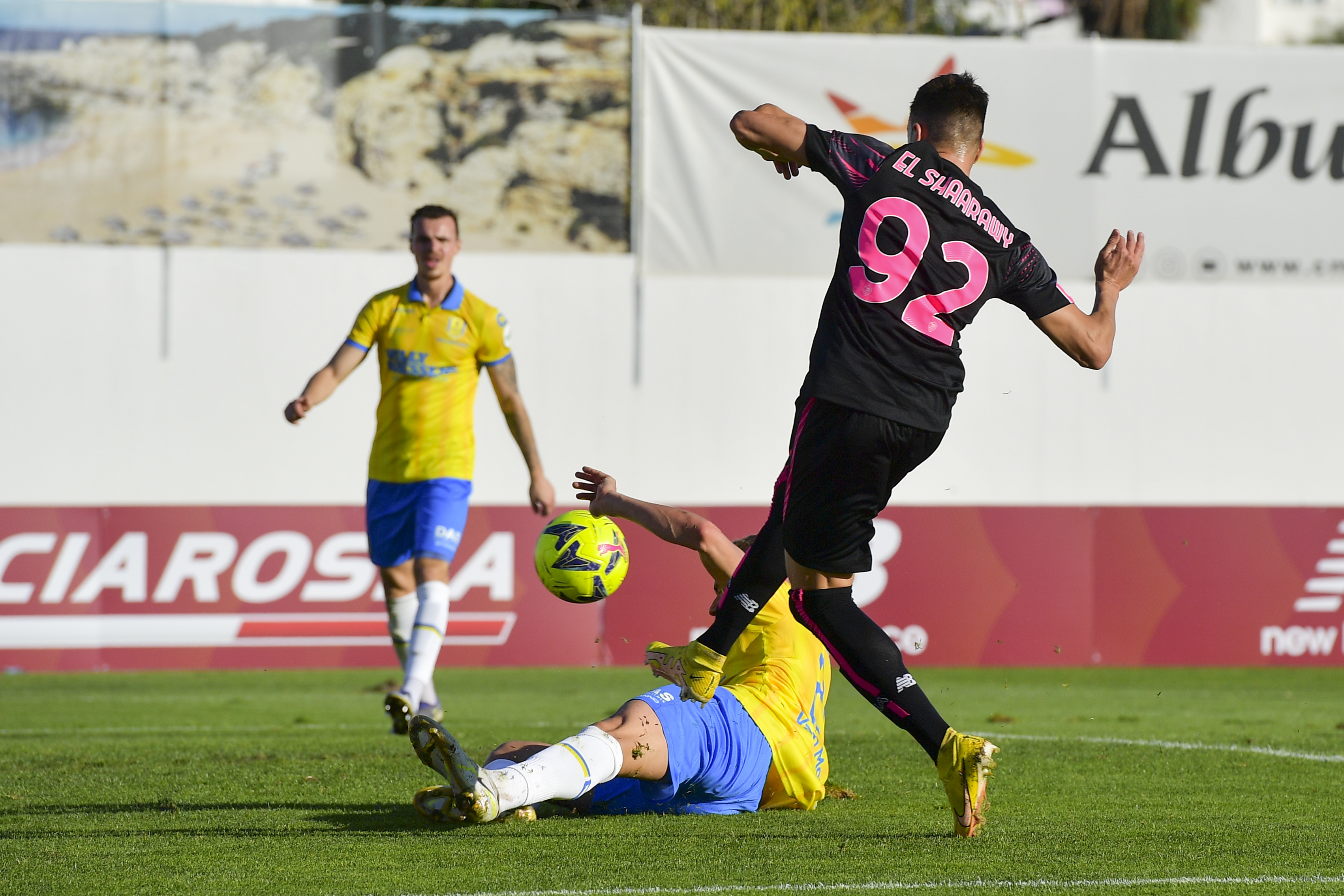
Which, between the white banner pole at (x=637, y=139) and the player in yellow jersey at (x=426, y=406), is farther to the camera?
the white banner pole at (x=637, y=139)

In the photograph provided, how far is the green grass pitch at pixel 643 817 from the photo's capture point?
13.0ft

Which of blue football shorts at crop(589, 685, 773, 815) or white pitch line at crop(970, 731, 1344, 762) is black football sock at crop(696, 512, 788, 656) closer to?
blue football shorts at crop(589, 685, 773, 815)

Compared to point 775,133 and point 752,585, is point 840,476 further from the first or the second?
point 775,133

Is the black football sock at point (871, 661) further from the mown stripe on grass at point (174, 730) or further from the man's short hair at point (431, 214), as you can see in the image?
the mown stripe on grass at point (174, 730)

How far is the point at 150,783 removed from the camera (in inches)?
228

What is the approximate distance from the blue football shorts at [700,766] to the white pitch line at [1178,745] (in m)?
2.75

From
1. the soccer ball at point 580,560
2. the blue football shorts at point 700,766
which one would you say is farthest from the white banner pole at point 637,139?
the blue football shorts at point 700,766

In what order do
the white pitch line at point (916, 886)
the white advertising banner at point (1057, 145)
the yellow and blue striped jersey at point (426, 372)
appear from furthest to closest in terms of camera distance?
1. the white advertising banner at point (1057, 145)
2. the yellow and blue striped jersey at point (426, 372)
3. the white pitch line at point (916, 886)

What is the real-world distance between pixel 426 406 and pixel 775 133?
3499mm

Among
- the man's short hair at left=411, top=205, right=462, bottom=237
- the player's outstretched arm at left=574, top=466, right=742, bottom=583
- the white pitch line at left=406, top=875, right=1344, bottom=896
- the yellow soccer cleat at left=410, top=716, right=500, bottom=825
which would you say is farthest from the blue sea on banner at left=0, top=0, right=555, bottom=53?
the white pitch line at left=406, top=875, right=1344, bottom=896

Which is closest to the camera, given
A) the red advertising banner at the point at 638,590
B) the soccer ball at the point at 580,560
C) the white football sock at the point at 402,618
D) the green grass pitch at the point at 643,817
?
the green grass pitch at the point at 643,817

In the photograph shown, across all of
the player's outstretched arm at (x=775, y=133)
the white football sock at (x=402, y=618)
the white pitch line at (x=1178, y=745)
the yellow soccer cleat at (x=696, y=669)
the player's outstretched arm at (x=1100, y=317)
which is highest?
the player's outstretched arm at (x=775, y=133)

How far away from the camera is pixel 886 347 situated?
4340mm

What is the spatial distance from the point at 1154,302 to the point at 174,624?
10.4 metres
